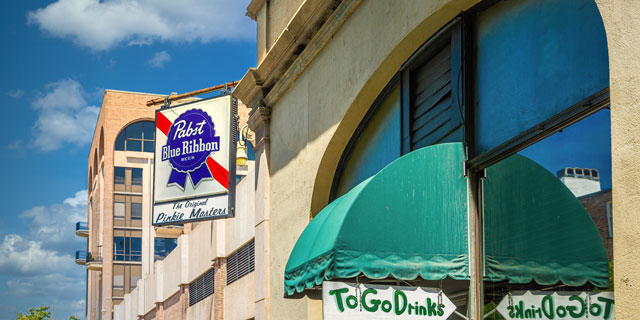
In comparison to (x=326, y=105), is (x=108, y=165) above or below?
above

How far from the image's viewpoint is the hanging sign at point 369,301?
7.88 metres

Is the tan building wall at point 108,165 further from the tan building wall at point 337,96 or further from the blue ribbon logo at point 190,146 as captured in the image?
the tan building wall at point 337,96

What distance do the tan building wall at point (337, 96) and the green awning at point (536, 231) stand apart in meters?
1.21

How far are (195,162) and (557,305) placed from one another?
474 inches

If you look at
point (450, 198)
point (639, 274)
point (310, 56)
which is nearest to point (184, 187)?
point (310, 56)

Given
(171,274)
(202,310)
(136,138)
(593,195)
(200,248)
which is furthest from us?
(136,138)

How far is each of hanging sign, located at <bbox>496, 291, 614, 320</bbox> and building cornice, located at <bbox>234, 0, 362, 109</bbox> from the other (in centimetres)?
510

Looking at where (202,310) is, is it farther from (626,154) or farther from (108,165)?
(108,165)

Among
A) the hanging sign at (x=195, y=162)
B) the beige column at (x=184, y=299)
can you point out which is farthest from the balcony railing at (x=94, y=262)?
the hanging sign at (x=195, y=162)

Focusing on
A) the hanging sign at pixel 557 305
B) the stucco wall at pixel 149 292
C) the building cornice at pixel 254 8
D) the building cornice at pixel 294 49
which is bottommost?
the hanging sign at pixel 557 305

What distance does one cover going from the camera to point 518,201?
308 inches

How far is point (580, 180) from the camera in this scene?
6.89 meters

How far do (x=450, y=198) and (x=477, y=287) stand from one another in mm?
908

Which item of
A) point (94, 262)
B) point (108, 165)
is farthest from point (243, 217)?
point (94, 262)
